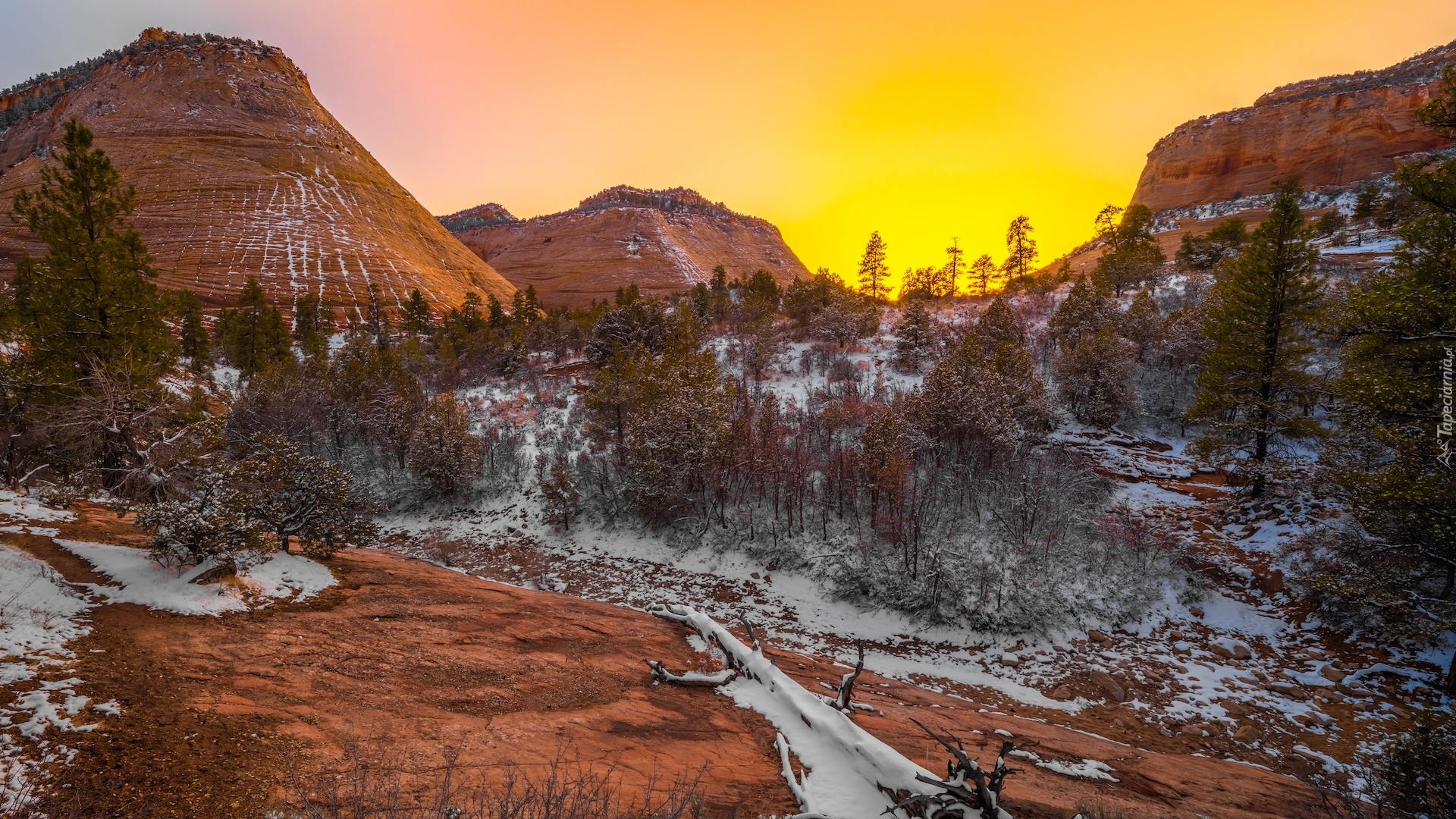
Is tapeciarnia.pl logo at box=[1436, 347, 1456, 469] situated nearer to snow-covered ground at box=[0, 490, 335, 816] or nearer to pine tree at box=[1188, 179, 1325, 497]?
pine tree at box=[1188, 179, 1325, 497]

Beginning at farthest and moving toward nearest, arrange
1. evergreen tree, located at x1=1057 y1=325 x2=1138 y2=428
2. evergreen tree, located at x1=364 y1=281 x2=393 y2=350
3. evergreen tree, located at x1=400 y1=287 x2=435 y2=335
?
evergreen tree, located at x1=400 y1=287 x2=435 y2=335 < evergreen tree, located at x1=364 y1=281 x2=393 y2=350 < evergreen tree, located at x1=1057 y1=325 x2=1138 y2=428

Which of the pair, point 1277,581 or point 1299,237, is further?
point 1299,237

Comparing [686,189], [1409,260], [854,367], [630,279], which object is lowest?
[854,367]

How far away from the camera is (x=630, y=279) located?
111625 millimetres

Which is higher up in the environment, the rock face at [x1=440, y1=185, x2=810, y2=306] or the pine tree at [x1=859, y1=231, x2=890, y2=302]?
the rock face at [x1=440, y1=185, x2=810, y2=306]

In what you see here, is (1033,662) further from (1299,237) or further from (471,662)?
(1299,237)

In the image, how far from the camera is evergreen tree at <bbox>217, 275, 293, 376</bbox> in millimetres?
37062

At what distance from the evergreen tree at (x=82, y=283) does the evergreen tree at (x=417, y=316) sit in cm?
4458

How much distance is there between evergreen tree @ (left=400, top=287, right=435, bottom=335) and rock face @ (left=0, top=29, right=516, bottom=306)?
13.5 metres

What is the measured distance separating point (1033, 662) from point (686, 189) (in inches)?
Result: 6927

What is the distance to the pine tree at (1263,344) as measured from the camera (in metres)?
16.6

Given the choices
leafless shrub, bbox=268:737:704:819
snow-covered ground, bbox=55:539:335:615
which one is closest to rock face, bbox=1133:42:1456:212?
leafless shrub, bbox=268:737:704:819

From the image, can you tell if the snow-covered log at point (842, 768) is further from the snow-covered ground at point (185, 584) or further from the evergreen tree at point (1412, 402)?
the evergreen tree at point (1412, 402)

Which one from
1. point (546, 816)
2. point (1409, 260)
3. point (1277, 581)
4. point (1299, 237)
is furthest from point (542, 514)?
point (1299, 237)
